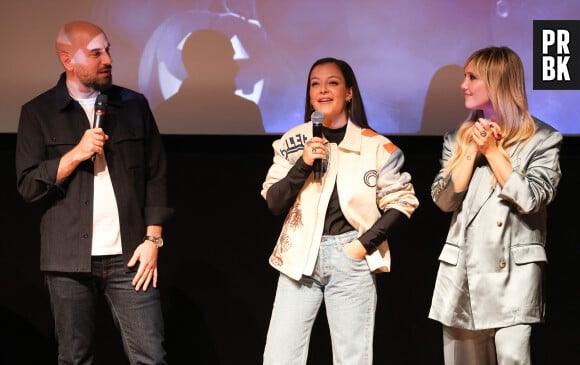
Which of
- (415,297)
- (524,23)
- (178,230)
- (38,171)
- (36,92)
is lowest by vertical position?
(415,297)

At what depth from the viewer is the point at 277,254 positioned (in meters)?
3.21

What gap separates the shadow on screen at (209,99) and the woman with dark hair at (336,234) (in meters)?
1.09

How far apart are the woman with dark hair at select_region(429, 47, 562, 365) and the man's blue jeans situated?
1.09 m

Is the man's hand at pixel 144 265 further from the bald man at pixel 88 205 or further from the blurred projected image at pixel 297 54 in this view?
the blurred projected image at pixel 297 54

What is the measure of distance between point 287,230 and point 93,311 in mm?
791

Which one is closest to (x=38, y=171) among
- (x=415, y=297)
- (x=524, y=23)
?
(x=415, y=297)

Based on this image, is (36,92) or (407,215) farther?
(36,92)

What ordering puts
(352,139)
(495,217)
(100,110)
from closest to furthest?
(100,110) < (495,217) < (352,139)

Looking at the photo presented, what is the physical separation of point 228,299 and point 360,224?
4.83 feet

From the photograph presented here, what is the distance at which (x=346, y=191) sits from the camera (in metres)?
3.13

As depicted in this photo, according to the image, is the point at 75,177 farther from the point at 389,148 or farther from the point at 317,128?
the point at 389,148

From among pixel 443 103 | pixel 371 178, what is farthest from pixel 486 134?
pixel 443 103

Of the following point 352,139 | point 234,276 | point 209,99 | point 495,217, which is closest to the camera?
point 495,217

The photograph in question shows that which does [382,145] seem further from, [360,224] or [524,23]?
[524,23]
